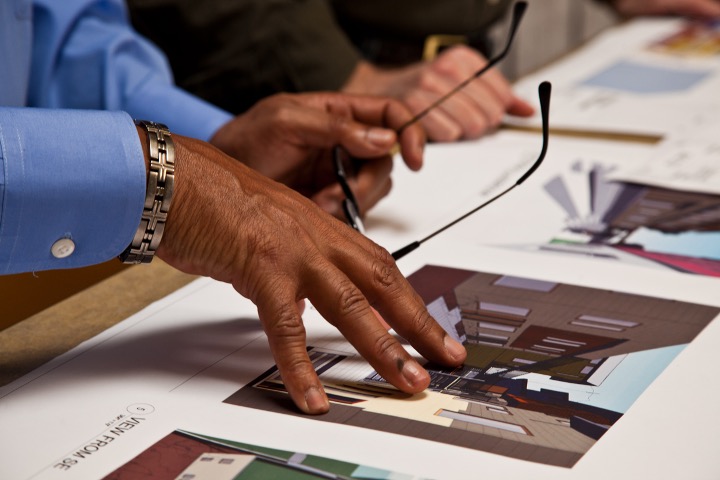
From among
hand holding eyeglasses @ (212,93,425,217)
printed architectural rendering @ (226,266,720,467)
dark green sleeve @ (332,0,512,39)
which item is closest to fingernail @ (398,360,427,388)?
printed architectural rendering @ (226,266,720,467)

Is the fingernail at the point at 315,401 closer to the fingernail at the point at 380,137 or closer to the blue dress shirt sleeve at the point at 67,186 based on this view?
the blue dress shirt sleeve at the point at 67,186

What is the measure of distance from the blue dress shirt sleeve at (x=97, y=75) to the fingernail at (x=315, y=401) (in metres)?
0.58

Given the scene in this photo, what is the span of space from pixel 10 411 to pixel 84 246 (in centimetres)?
13

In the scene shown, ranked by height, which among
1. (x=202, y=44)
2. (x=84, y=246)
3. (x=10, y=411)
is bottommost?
(x=10, y=411)

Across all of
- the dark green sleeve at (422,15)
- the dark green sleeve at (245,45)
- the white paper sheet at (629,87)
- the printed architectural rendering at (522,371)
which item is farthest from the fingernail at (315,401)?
the dark green sleeve at (422,15)

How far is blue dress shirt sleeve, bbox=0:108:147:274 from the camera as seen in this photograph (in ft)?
2.15

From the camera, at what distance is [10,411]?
0.65 metres

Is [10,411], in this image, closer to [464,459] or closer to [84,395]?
[84,395]

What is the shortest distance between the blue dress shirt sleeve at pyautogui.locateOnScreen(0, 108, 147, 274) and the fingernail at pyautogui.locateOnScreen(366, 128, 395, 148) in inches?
14.0

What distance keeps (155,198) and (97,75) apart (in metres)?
0.57

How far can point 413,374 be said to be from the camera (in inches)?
26.0

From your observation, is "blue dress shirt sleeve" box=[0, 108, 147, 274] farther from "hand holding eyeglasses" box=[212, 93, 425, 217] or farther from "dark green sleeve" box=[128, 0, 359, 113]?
"dark green sleeve" box=[128, 0, 359, 113]

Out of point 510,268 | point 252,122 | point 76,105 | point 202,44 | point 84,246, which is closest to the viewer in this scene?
point 84,246

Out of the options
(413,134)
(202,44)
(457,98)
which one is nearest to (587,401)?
(413,134)
